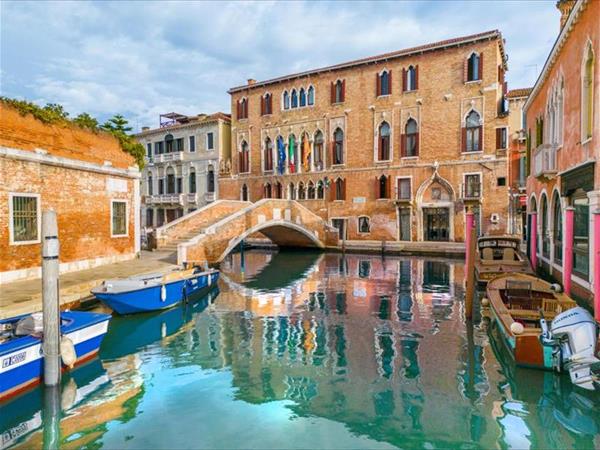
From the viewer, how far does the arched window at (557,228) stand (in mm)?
10195

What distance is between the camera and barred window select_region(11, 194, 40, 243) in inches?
343

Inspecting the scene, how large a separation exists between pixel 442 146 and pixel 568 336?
640 inches

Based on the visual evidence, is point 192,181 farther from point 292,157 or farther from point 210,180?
point 292,157

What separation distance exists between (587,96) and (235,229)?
11372 millimetres

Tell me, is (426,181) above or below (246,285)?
above

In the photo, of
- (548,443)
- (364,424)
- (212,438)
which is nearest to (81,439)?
(212,438)

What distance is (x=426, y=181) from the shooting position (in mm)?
20438

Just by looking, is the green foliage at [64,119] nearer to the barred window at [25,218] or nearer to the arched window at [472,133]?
the barred window at [25,218]

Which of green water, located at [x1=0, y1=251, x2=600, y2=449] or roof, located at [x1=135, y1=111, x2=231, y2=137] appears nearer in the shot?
green water, located at [x1=0, y1=251, x2=600, y2=449]

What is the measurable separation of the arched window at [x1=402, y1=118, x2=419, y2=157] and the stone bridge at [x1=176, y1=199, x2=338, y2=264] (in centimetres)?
511

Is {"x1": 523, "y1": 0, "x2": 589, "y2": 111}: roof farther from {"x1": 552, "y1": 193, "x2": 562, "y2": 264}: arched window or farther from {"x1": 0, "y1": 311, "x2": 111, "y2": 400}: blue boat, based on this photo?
{"x1": 0, "y1": 311, "x2": 111, "y2": 400}: blue boat

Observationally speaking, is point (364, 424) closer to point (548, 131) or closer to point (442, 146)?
point (548, 131)

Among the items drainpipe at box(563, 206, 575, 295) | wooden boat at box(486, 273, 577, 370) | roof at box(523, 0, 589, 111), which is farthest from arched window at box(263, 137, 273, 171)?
drainpipe at box(563, 206, 575, 295)

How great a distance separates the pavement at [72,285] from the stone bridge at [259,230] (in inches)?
52.7
